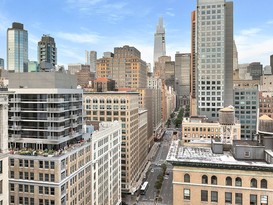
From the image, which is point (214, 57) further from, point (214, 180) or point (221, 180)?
point (221, 180)

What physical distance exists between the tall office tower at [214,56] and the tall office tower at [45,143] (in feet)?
367

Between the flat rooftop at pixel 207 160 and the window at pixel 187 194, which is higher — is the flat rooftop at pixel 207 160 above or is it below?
above

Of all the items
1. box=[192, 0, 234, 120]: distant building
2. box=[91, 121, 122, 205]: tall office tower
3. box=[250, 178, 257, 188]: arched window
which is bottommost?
box=[91, 121, 122, 205]: tall office tower

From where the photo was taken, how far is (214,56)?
560 feet

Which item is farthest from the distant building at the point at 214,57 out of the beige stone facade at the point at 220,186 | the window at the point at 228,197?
the window at the point at 228,197

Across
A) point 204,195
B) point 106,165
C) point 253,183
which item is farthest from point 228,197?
point 106,165

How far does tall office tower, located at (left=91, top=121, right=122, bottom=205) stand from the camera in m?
81.9

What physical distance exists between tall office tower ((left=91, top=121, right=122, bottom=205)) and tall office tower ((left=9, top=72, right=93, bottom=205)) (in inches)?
223

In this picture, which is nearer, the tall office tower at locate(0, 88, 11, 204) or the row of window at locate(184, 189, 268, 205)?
the tall office tower at locate(0, 88, 11, 204)

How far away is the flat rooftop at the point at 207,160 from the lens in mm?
45031

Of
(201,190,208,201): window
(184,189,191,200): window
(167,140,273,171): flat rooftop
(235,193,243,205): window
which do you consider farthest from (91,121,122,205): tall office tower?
(235,193,243,205): window

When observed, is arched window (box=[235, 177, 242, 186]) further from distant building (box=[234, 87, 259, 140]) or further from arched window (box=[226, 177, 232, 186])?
distant building (box=[234, 87, 259, 140])

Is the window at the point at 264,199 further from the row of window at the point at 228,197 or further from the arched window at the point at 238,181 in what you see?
the arched window at the point at 238,181

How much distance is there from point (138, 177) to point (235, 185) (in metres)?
106
